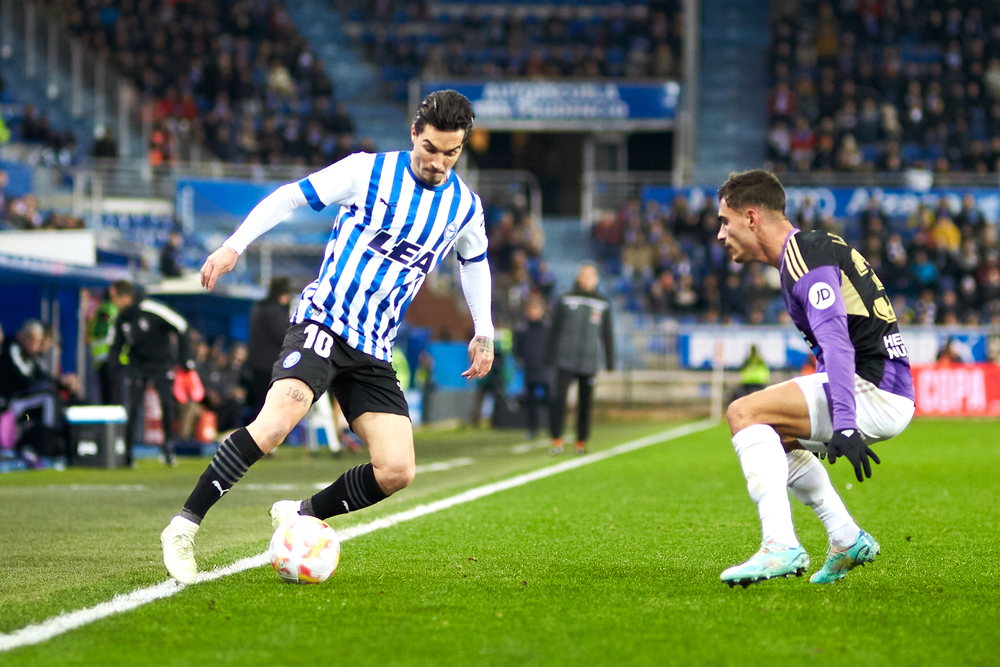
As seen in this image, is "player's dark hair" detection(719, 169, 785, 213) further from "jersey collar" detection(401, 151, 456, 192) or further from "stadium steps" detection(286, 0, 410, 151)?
"stadium steps" detection(286, 0, 410, 151)

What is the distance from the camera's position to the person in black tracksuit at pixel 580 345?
14.9m

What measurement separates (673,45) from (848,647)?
32138 millimetres

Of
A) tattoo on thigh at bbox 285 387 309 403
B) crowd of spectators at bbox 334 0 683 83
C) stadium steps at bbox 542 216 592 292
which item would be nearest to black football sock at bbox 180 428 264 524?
tattoo on thigh at bbox 285 387 309 403

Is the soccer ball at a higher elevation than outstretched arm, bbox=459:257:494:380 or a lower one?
lower

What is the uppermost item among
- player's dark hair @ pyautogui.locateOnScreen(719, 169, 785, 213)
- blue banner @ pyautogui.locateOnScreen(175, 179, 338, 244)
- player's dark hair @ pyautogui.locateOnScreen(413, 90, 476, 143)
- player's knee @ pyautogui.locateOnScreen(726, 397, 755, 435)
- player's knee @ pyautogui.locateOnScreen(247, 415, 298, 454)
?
blue banner @ pyautogui.locateOnScreen(175, 179, 338, 244)

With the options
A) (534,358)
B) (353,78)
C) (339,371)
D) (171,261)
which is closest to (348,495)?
(339,371)

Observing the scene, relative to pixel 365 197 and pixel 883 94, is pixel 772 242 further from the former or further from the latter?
pixel 883 94

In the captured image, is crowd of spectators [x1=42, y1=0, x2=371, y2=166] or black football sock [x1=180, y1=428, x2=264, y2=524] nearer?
black football sock [x1=180, y1=428, x2=264, y2=524]

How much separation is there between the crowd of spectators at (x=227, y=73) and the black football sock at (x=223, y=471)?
24.8m

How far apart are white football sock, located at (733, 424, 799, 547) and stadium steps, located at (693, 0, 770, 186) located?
2694 cm

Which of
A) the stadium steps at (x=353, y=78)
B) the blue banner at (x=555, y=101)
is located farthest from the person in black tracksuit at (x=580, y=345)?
the stadium steps at (x=353, y=78)

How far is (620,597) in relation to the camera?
16.5 feet

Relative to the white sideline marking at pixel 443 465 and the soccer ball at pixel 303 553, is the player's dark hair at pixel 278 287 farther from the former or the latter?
the soccer ball at pixel 303 553

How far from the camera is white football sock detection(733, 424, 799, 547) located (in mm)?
5008
